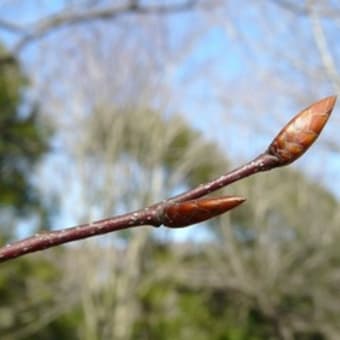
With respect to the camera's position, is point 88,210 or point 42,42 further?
point 88,210

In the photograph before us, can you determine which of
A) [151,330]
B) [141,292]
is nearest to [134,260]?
[141,292]

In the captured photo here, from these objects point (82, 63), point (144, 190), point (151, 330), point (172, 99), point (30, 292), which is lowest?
point (151, 330)

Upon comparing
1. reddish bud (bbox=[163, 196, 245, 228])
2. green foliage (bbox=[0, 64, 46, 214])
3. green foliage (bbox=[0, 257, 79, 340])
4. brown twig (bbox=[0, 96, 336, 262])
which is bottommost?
green foliage (bbox=[0, 257, 79, 340])

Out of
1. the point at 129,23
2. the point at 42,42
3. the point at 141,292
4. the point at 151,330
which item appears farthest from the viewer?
the point at 151,330

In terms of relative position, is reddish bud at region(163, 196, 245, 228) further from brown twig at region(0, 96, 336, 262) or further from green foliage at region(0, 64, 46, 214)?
green foliage at region(0, 64, 46, 214)

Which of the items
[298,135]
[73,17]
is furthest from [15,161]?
[298,135]

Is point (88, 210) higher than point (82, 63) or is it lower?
lower

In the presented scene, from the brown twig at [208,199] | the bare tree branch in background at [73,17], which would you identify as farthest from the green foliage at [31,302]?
the brown twig at [208,199]

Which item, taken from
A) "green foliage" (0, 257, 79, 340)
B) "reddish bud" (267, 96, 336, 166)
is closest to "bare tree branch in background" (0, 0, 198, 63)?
"green foliage" (0, 257, 79, 340)

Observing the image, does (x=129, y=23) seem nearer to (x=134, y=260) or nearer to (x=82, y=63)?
(x=82, y=63)
